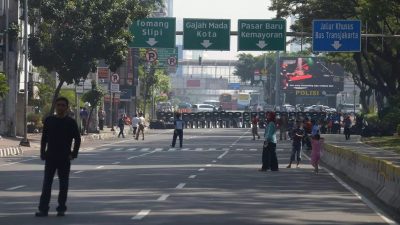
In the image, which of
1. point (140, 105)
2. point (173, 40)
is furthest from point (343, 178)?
point (140, 105)

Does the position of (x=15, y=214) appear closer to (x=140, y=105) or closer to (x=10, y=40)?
(x=10, y=40)

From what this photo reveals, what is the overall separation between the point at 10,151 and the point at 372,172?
24.8m

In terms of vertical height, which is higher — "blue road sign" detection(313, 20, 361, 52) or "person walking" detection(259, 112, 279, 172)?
"blue road sign" detection(313, 20, 361, 52)

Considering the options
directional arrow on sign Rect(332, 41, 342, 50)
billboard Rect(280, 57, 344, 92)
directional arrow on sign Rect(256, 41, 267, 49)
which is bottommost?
directional arrow on sign Rect(332, 41, 342, 50)

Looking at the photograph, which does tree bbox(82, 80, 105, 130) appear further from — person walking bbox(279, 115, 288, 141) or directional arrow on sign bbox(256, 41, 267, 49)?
directional arrow on sign bbox(256, 41, 267, 49)

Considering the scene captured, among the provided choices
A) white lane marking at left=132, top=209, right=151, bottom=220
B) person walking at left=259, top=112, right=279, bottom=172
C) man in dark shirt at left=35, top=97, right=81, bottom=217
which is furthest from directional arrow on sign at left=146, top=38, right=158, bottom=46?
man in dark shirt at left=35, top=97, right=81, bottom=217

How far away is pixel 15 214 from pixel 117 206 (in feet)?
7.58

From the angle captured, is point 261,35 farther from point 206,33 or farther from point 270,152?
point 270,152

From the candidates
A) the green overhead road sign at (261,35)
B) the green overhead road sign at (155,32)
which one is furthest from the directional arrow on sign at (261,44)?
the green overhead road sign at (155,32)

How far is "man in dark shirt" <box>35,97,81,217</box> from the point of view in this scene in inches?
728

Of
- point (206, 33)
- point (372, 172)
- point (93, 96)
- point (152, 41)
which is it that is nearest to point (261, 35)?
point (206, 33)

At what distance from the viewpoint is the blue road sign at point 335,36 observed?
56656 millimetres

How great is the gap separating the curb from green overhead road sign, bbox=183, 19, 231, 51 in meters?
16.5

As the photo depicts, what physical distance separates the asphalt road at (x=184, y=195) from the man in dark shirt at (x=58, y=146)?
45cm
